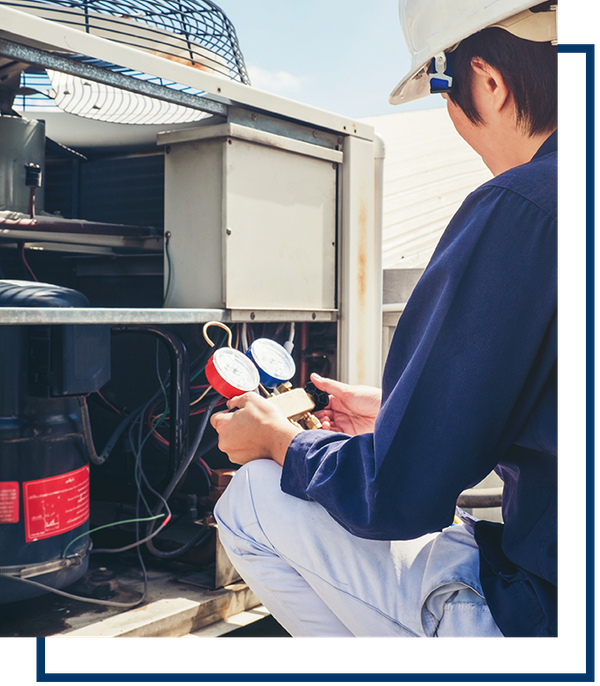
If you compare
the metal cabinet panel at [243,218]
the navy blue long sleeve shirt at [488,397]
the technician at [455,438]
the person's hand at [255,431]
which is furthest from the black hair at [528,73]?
the metal cabinet panel at [243,218]

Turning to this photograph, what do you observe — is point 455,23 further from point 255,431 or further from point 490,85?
point 255,431

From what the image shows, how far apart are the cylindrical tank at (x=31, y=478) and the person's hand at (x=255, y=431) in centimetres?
55

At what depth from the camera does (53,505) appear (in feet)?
5.09

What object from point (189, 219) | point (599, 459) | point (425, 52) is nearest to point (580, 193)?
point (599, 459)

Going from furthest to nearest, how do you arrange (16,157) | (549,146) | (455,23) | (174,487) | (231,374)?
(174,487)
(16,157)
(231,374)
(455,23)
(549,146)

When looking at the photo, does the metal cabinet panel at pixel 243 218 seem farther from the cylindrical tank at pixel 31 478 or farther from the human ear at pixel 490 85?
the human ear at pixel 490 85

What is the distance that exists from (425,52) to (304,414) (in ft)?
2.29

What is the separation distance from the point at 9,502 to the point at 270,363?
0.66 metres

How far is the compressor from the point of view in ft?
4.90

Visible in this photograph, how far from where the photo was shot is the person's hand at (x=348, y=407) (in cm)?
140

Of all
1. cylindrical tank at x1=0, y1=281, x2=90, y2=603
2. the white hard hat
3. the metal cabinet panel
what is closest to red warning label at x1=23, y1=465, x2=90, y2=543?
cylindrical tank at x1=0, y1=281, x2=90, y2=603

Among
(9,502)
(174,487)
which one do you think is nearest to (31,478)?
(9,502)

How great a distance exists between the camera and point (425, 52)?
1.13 meters

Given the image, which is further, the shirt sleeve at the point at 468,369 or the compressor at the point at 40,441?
the compressor at the point at 40,441
